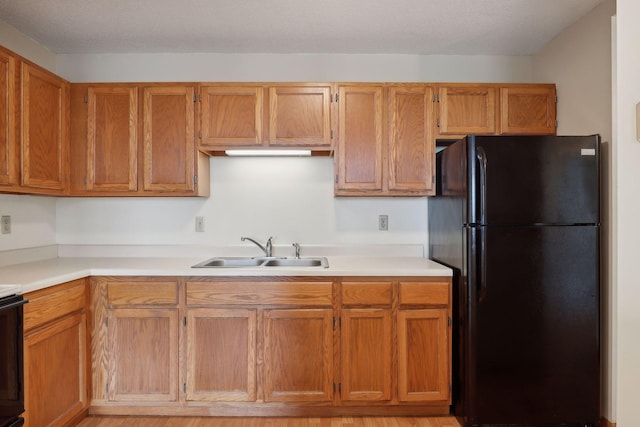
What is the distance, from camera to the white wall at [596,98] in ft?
7.28

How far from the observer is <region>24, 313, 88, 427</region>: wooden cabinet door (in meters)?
1.95

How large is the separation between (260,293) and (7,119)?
1637 millimetres

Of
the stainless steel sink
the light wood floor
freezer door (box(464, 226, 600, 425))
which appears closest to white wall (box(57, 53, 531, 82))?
the stainless steel sink

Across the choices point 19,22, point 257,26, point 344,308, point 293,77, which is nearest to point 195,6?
point 257,26

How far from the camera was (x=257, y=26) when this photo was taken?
2.61m

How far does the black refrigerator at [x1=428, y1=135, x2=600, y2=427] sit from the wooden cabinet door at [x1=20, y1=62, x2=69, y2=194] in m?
2.47

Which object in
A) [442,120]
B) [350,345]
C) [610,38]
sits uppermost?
[610,38]

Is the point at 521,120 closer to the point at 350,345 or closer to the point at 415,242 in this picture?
the point at 415,242

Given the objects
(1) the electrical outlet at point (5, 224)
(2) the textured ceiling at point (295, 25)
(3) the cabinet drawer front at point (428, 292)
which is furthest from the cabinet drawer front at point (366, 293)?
(1) the electrical outlet at point (5, 224)

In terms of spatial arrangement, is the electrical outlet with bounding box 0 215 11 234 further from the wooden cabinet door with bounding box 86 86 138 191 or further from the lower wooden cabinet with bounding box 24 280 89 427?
the lower wooden cabinet with bounding box 24 280 89 427

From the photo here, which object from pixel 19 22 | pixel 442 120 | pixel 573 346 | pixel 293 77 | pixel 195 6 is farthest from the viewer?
pixel 293 77

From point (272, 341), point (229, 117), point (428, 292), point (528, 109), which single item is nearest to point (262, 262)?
point (272, 341)

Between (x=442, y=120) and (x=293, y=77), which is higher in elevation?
(x=293, y=77)

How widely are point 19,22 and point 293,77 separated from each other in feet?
5.67
